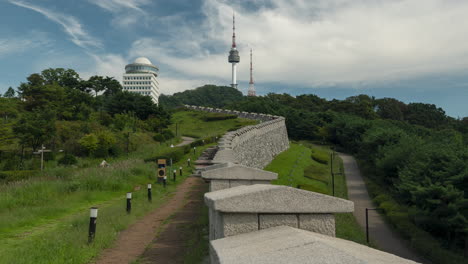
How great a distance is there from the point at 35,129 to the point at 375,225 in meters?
26.6

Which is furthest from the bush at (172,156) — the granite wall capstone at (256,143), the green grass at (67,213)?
the green grass at (67,213)

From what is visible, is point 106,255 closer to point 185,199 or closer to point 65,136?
point 185,199

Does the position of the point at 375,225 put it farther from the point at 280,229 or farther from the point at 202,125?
the point at 202,125

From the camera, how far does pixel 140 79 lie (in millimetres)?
114750

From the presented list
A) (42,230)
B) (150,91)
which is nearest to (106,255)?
(42,230)

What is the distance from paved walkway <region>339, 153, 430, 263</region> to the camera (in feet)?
44.2

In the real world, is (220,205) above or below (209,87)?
below

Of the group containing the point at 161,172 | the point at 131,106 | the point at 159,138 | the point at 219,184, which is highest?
the point at 131,106

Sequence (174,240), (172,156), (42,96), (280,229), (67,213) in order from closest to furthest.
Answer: (280,229) < (174,240) < (67,213) < (172,156) < (42,96)

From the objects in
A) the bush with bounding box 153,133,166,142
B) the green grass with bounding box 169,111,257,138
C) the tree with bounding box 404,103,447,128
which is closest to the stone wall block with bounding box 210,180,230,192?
the bush with bounding box 153,133,166,142

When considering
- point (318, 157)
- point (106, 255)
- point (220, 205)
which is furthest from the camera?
point (318, 157)

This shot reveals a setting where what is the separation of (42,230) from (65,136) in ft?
91.4

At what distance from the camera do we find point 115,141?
104ft

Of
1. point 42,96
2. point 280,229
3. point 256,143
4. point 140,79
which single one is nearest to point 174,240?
point 280,229
